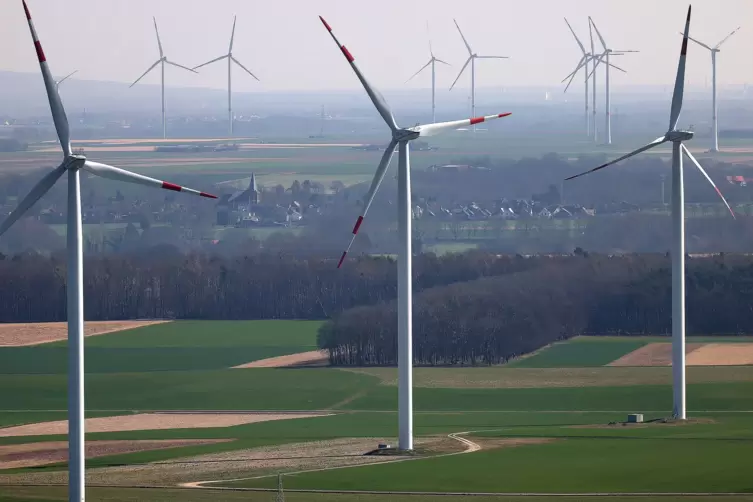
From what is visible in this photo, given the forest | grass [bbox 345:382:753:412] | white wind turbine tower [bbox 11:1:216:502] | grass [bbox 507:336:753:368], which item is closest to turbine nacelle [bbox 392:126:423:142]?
white wind turbine tower [bbox 11:1:216:502]

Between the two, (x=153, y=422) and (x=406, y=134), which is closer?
(x=406, y=134)

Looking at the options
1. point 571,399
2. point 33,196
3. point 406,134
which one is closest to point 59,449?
point 406,134

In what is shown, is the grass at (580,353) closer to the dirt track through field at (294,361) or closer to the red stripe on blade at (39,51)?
the dirt track through field at (294,361)

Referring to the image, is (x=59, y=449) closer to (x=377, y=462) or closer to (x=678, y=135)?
(x=377, y=462)

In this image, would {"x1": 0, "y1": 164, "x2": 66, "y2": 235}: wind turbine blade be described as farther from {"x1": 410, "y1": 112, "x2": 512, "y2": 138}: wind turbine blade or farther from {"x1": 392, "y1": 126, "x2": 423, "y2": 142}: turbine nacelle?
{"x1": 410, "y1": 112, "x2": 512, "y2": 138}: wind turbine blade

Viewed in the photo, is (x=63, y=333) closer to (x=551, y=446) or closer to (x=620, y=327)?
(x=620, y=327)

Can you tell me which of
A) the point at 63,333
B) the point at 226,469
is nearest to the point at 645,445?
the point at 226,469

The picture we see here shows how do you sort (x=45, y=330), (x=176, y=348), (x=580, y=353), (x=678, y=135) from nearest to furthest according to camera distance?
1. (x=678, y=135)
2. (x=580, y=353)
3. (x=176, y=348)
4. (x=45, y=330)
